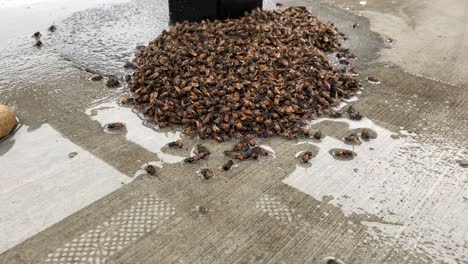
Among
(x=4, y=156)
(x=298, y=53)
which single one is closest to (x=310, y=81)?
(x=298, y=53)

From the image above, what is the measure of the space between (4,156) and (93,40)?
2.44 metres

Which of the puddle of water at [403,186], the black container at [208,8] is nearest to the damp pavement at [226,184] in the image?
the puddle of water at [403,186]

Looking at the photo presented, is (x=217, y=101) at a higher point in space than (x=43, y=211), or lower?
higher

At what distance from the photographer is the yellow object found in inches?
137

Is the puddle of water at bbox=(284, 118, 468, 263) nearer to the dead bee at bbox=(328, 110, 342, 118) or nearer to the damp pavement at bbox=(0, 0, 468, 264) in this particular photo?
the damp pavement at bbox=(0, 0, 468, 264)

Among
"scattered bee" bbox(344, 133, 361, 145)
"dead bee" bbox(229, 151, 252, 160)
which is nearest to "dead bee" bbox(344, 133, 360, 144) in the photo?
"scattered bee" bbox(344, 133, 361, 145)

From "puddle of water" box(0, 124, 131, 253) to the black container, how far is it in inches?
110

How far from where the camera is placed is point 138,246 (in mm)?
2531

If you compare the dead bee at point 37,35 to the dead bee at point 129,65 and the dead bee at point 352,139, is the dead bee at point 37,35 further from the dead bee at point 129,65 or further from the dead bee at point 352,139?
the dead bee at point 352,139

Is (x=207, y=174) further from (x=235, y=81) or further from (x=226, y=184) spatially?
(x=235, y=81)

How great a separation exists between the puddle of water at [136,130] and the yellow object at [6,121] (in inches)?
24.4

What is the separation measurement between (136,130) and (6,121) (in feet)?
3.53

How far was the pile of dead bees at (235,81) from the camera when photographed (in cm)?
364

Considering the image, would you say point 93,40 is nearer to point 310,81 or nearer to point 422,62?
point 310,81
